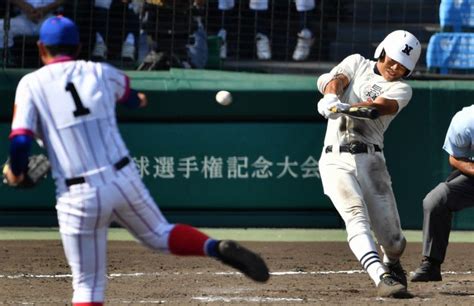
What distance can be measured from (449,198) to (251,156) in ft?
10.5

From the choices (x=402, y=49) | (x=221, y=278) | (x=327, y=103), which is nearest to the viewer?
(x=327, y=103)

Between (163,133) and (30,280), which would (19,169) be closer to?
(30,280)

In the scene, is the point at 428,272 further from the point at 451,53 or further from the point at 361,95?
the point at 451,53

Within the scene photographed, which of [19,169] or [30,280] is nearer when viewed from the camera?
[19,169]

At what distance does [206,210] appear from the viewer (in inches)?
460

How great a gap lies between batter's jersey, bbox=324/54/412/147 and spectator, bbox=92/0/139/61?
4.24 metres

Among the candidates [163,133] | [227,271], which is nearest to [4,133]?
[163,133]

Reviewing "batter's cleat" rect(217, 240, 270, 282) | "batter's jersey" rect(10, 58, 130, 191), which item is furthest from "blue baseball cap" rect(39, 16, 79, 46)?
"batter's cleat" rect(217, 240, 270, 282)

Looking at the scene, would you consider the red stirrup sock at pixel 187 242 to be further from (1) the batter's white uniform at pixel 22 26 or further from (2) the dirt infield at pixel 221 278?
(1) the batter's white uniform at pixel 22 26

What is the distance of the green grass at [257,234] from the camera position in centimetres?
1112

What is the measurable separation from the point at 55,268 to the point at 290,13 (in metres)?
4.19

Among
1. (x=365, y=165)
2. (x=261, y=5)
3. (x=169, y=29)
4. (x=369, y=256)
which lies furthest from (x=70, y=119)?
(x=261, y=5)

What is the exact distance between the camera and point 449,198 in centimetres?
884

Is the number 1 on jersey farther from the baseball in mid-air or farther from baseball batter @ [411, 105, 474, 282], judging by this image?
the baseball in mid-air
